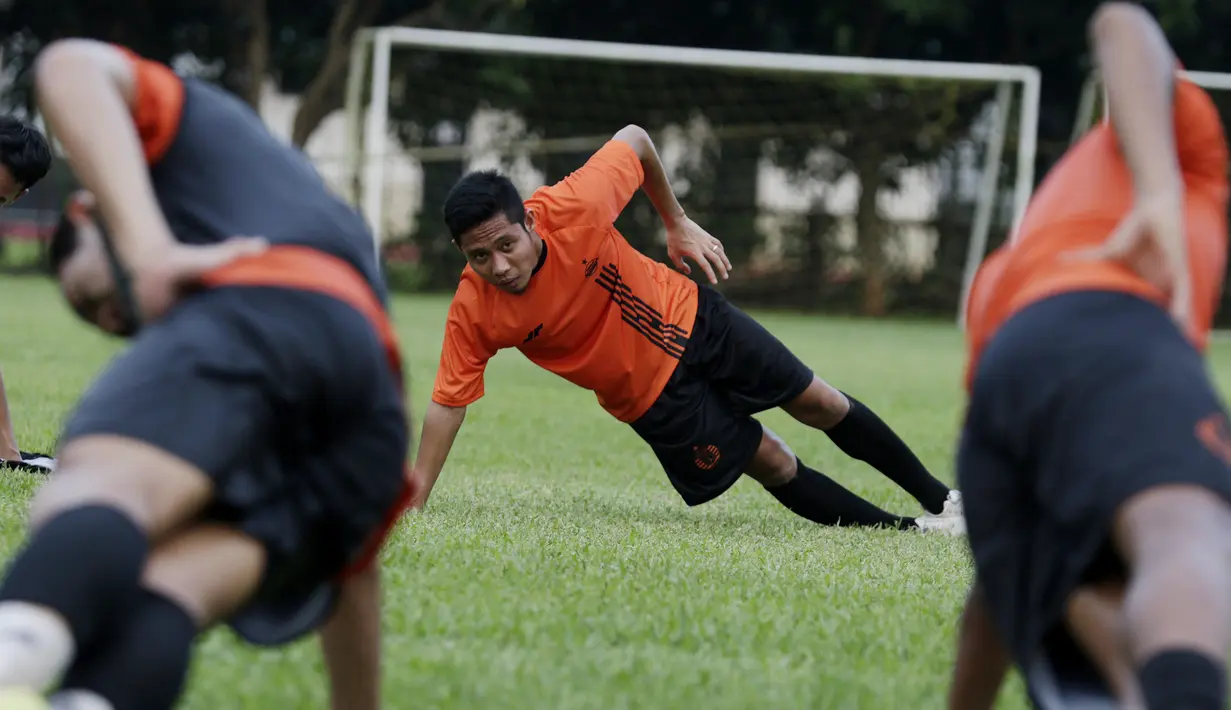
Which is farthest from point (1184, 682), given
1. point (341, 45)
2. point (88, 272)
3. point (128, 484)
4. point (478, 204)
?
point (341, 45)

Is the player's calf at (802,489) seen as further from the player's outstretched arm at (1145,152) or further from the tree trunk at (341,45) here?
the tree trunk at (341,45)

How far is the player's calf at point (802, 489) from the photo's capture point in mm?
6195

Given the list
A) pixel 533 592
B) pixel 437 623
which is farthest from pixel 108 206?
pixel 533 592

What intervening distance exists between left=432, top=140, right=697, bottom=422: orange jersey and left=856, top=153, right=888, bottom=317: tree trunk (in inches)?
832

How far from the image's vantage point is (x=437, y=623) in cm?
388

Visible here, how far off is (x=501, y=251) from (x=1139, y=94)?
3.44 metres

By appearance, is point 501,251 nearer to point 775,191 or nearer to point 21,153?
point 21,153

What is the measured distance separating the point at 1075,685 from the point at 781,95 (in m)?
24.4

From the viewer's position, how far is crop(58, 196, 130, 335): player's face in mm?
2396

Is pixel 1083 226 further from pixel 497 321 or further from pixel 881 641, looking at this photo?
pixel 497 321

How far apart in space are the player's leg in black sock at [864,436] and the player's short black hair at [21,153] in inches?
111

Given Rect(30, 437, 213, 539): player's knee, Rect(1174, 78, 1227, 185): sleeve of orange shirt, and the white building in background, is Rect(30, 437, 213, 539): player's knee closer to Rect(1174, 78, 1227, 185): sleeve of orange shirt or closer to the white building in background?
Rect(1174, 78, 1227, 185): sleeve of orange shirt

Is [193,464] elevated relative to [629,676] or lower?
elevated

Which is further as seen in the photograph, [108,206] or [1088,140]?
[1088,140]
